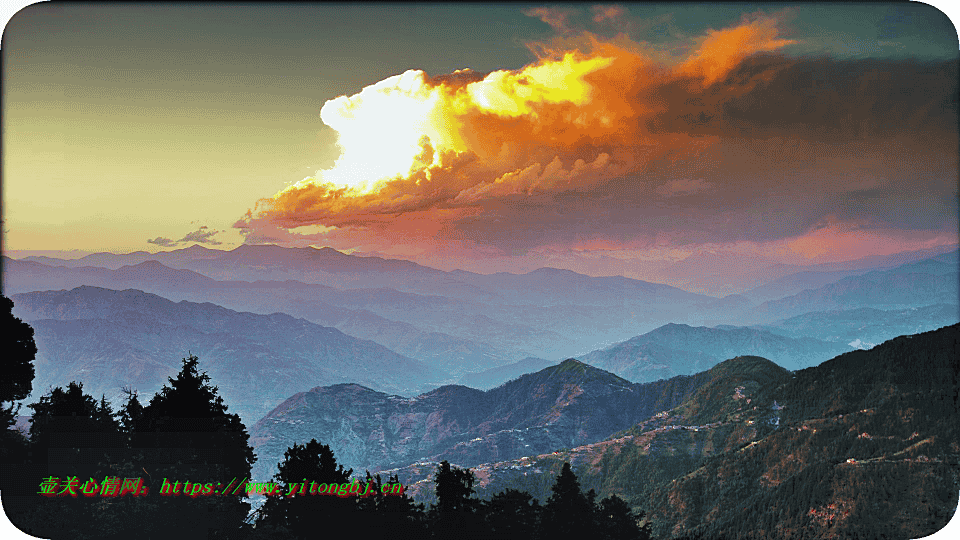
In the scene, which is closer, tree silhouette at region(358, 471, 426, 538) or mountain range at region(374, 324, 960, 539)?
tree silhouette at region(358, 471, 426, 538)

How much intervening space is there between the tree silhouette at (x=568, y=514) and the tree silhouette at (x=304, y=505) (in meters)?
8.28

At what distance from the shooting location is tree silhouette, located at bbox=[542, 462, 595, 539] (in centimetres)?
2836

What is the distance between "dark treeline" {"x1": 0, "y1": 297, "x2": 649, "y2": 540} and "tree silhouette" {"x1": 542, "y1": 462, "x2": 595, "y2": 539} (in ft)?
0.19

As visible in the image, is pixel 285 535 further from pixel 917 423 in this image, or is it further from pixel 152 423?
pixel 917 423

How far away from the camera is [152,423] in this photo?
85.4 feet

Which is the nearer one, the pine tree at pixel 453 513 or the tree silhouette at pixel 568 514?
the pine tree at pixel 453 513

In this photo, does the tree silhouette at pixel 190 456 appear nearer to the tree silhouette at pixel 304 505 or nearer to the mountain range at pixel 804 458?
the tree silhouette at pixel 304 505

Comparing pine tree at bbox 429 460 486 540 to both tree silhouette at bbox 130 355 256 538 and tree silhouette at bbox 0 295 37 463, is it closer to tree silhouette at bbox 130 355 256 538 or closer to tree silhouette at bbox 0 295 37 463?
tree silhouette at bbox 130 355 256 538

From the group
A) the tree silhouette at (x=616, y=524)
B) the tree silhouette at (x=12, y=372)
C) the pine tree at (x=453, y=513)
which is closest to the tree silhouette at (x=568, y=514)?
the tree silhouette at (x=616, y=524)

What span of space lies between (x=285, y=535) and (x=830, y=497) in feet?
125

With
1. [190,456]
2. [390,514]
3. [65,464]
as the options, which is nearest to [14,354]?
[65,464]

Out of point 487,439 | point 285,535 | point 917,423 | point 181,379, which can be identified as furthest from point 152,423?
point 487,439

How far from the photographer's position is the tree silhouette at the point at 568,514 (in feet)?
93.0

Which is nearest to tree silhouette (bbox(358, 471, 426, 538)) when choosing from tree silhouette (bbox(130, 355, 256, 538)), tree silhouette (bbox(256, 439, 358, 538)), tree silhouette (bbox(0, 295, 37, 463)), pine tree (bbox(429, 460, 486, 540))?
tree silhouette (bbox(256, 439, 358, 538))
